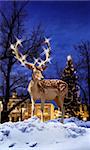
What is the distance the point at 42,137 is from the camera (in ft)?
11.3

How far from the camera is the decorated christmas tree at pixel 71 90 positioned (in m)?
7.45

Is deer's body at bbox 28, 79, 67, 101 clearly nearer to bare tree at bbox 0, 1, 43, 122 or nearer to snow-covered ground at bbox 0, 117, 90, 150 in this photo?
snow-covered ground at bbox 0, 117, 90, 150

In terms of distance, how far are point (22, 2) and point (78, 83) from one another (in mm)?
1881

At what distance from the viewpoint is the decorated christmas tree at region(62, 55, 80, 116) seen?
7455mm

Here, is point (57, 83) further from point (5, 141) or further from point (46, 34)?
point (46, 34)

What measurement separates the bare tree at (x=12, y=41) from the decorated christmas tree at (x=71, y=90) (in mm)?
873

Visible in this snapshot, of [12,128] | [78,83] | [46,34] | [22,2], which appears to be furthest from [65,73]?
[12,128]

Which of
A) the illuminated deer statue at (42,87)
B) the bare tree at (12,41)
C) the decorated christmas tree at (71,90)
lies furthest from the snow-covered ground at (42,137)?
the decorated christmas tree at (71,90)

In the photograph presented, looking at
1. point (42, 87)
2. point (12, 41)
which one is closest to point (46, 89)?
point (42, 87)

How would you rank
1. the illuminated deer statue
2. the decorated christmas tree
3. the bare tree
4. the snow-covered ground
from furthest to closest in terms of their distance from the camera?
the decorated christmas tree < the bare tree < the illuminated deer statue < the snow-covered ground

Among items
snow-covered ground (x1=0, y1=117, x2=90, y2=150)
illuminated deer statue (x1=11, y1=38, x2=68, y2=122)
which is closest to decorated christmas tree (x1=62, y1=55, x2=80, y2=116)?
illuminated deer statue (x1=11, y1=38, x2=68, y2=122)

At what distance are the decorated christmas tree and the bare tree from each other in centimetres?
87

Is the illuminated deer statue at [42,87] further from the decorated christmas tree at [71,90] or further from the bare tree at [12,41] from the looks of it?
the decorated christmas tree at [71,90]

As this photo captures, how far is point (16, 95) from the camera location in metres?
7.19
